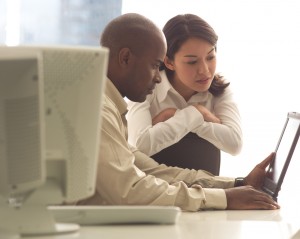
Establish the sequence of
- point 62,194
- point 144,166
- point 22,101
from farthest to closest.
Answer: point 144,166 < point 62,194 < point 22,101

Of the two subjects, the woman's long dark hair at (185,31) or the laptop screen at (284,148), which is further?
the woman's long dark hair at (185,31)

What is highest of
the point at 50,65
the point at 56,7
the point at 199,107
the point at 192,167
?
the point at 50,65

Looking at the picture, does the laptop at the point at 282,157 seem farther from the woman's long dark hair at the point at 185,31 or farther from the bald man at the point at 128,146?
the woman's long dark hair at the point at 185,31

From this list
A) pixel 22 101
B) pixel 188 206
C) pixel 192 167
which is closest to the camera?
pixel 22 101

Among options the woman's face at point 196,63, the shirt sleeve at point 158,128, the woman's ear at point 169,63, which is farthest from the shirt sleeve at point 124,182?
the woman's ear at point 169,63

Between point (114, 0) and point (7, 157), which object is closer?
point (7, 157)

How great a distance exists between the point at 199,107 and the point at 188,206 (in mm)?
674

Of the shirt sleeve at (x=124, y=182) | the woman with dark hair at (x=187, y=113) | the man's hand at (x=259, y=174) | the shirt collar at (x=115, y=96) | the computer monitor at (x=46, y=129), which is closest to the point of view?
the computer monitor at (x=46, y=129)

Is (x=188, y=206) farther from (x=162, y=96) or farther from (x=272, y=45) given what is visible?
(x=272, y=45)

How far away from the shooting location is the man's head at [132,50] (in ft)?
7.09

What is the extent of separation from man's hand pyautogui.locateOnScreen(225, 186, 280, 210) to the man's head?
1.54 ft

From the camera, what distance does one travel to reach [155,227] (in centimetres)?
166

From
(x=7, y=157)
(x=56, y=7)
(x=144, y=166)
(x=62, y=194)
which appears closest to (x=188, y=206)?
(x=144, y=166)

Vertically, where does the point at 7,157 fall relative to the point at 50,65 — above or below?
below
